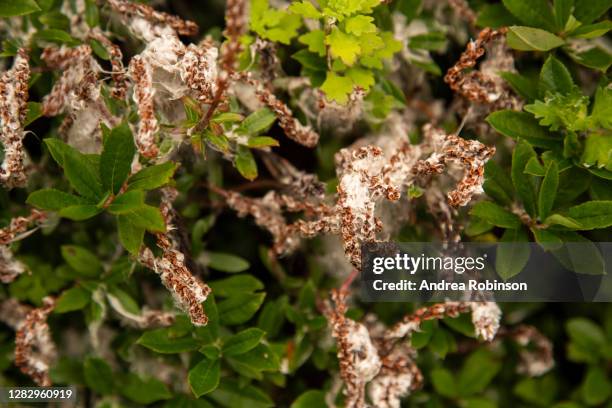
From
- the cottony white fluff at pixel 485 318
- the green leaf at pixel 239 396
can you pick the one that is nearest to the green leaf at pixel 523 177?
the cottony white fluff at pixel 485 318

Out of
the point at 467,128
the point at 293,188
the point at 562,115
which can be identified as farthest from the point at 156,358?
the point at 562,115

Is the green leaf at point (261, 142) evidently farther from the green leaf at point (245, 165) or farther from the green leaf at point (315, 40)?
the green leaf at point (315, 40)

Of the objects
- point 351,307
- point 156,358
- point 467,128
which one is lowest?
point 156,358

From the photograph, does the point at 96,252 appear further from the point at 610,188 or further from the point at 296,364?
the point at 610,188

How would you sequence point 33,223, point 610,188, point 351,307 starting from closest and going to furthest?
point 610,188, point 33,223, point 351,307

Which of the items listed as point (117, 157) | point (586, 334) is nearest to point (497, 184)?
point (586, 334)

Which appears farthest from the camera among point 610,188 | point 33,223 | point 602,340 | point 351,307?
point 602,340
